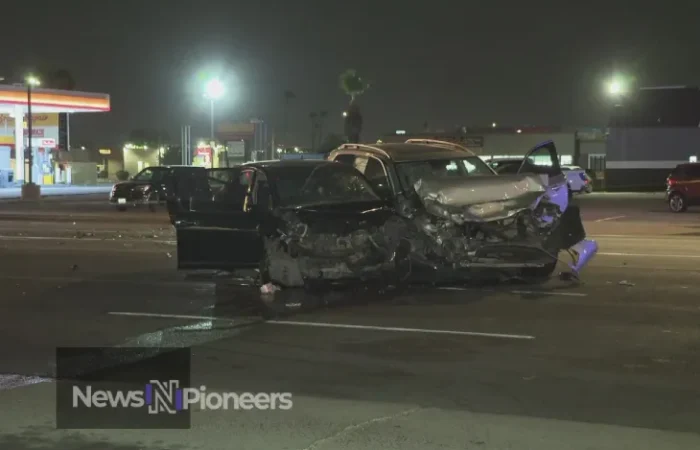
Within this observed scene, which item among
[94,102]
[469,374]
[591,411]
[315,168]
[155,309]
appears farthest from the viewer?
[94,102]

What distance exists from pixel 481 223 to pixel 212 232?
3574mm

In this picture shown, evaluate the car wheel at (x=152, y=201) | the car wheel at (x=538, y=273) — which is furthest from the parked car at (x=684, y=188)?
the car wheel at (x=538, y=273)

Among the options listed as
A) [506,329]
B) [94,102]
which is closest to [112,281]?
[506,329]

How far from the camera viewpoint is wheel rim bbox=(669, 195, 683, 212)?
2931 centimetres

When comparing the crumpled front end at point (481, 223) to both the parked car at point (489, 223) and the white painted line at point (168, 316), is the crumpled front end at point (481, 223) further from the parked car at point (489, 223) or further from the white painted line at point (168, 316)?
the white painted line at point (168, 316)

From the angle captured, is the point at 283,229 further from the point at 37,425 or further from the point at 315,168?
the point at 37,425

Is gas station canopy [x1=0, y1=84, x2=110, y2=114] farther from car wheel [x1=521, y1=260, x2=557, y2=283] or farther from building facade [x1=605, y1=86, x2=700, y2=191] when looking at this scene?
car wheel [x1=521, y1=260, x2=557, y2=283]

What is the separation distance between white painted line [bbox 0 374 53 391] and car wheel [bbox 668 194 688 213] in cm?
2623

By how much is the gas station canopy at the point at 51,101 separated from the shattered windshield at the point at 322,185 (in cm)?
4371

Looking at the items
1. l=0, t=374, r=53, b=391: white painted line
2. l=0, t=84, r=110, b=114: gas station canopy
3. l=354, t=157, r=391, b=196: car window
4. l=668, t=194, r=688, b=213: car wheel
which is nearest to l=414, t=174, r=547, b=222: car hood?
l=354, t=157, r=391, b=196: car window

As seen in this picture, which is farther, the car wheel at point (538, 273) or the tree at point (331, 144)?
the tree at point (331, 144)

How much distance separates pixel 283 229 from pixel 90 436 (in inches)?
219

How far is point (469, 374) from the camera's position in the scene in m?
7.24

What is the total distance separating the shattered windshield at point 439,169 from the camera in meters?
13.0
